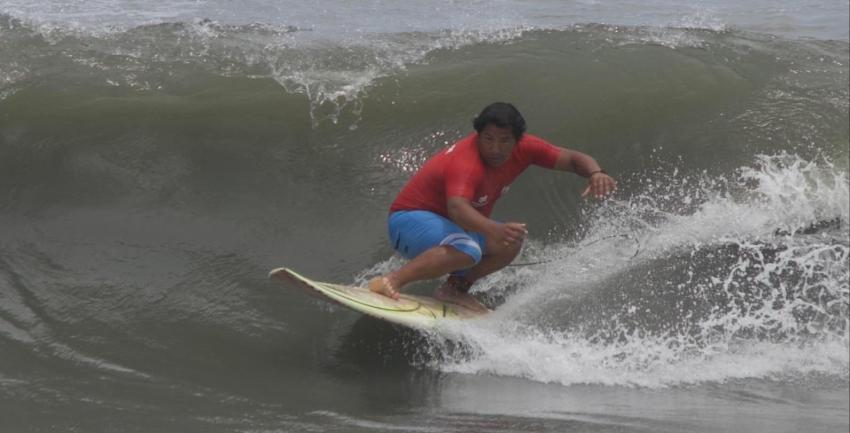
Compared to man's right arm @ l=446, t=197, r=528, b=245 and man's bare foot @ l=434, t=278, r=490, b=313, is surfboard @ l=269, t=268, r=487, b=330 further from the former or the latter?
man's right arm @ l=446, t=197, r=528, b=245

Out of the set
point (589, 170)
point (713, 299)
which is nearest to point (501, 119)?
point (589, 170)

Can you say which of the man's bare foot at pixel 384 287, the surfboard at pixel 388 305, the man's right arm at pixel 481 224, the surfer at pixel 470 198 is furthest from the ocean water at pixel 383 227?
the man's right arm at pixel 481 224

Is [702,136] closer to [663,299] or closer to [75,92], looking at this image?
[663,299]

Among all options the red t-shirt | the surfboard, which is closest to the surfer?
the red t-shirt

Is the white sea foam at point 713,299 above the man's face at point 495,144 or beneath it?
beneath

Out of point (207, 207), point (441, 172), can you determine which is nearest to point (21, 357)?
point (207, 207)

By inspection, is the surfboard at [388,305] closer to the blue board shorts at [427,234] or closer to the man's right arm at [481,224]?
the blue board shorts at [427,234]

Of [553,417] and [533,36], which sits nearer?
[553,417]

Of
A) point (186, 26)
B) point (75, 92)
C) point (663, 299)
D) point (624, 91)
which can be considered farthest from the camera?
point (186, 26)

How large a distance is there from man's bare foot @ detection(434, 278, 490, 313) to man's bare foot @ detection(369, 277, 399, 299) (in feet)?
1.31

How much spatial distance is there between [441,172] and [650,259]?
185cm

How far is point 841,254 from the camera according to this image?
590cm

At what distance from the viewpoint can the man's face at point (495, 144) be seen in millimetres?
4426

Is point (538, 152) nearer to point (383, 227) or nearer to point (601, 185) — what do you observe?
point (601, 185)
